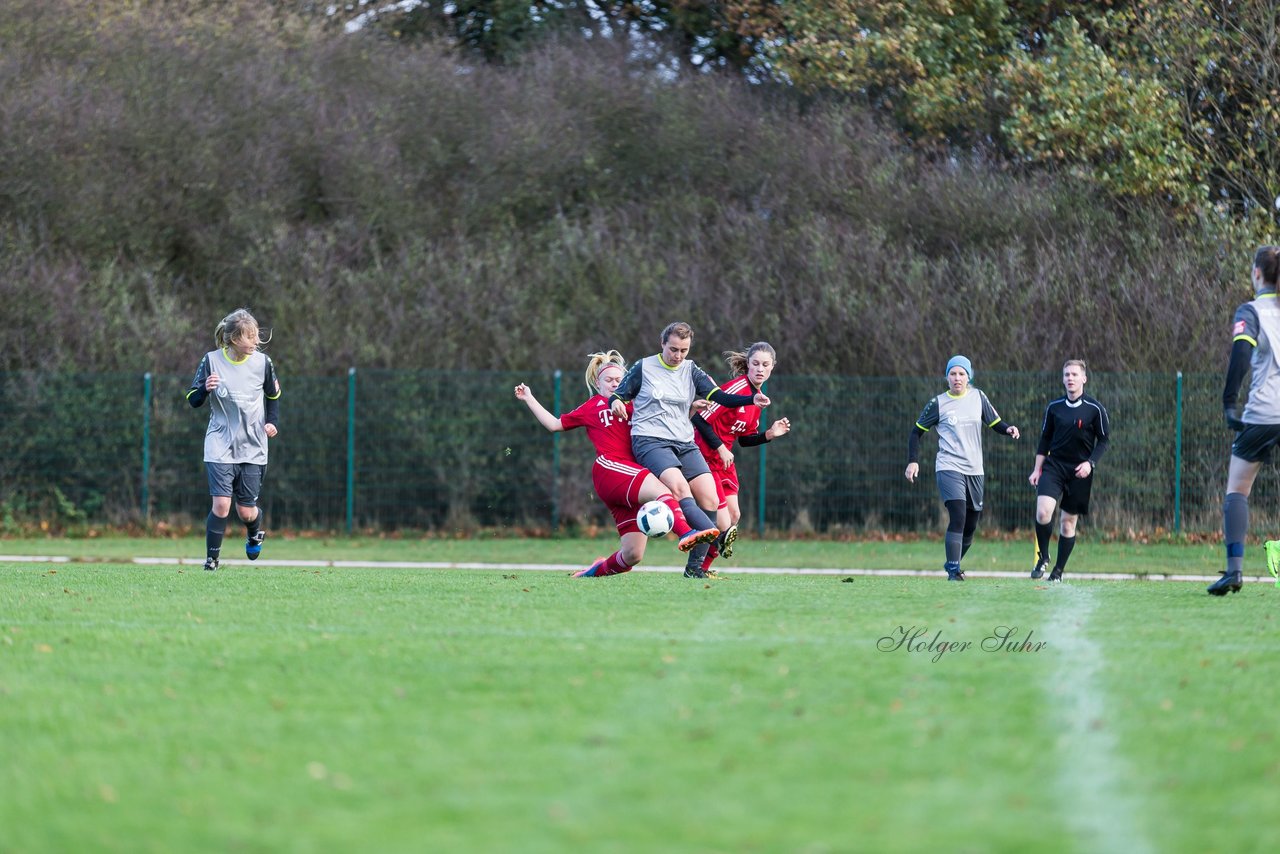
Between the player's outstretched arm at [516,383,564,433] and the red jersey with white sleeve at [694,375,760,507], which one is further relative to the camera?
the red jersey with white sleeve at [694,375,760,507]

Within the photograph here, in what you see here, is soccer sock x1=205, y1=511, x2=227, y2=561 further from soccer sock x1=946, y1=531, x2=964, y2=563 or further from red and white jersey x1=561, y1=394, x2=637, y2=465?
soccer sock x1=946, y1=531, x2=964, y2=563

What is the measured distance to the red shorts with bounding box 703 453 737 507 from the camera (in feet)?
41.4

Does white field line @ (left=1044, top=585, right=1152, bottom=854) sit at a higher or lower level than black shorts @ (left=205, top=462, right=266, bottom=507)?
lower

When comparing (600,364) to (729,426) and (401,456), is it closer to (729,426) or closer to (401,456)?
(729,426)

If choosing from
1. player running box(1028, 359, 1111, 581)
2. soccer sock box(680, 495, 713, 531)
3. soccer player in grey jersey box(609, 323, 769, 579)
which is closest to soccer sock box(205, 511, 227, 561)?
soccer player in grey jersey box(609, 323, 769, 579)

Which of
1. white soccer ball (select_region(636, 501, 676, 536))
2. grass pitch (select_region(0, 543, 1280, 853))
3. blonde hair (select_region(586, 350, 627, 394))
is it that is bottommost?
grass pitch (select_region(0, 543, 1280, 853))

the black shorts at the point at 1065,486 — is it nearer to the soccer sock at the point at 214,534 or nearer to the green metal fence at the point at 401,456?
the green metal fence at the point at 401,456

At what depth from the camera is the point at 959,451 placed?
43.8 ft

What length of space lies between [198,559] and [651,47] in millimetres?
17535

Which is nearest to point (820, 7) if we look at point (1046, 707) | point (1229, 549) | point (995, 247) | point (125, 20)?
point (995, 247)

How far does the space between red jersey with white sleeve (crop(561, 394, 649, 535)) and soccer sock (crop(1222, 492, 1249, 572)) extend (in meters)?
3.86

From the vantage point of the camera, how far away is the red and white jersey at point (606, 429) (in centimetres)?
1119

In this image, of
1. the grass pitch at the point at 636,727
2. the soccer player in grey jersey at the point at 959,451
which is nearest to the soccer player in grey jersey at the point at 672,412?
the soccer player in grey jersey at the point at 959,451

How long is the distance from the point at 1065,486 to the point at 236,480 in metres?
7.12
